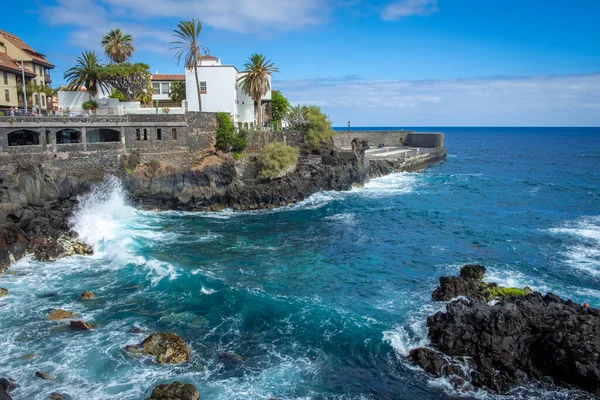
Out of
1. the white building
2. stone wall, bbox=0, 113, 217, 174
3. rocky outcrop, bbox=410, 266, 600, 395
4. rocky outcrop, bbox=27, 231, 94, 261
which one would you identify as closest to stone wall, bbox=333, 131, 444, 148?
the white building

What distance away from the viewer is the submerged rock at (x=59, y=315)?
24625 millimetres

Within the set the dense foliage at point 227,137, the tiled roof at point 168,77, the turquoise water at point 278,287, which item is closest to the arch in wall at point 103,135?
the turquoise water at point 278,287

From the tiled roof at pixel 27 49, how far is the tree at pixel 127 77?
15217mm

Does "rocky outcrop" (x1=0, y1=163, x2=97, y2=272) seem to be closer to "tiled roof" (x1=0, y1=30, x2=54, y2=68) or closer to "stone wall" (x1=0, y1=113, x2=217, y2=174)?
"stone wall" (x1=0, y1=113, x2=217, y2=174)

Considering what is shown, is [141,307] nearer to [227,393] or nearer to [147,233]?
[227,393]

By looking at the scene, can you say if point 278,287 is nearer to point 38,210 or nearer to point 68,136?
point 38,210

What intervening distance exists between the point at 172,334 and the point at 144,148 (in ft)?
124

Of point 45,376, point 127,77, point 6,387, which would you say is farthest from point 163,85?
point 6,387

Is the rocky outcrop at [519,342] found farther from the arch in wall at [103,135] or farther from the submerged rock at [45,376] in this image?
the arch in wall at [103,135]

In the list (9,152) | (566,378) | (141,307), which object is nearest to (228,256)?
(141,307)

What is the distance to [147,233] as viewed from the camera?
135ft

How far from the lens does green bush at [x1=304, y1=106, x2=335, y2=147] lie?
68938 mm

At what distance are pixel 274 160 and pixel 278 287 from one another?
30.5m

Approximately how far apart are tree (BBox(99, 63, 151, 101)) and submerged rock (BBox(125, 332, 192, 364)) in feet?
148
